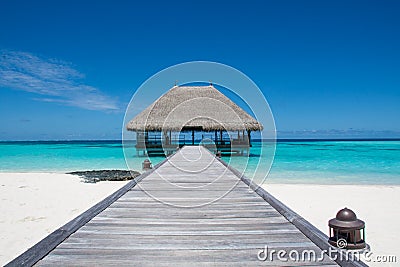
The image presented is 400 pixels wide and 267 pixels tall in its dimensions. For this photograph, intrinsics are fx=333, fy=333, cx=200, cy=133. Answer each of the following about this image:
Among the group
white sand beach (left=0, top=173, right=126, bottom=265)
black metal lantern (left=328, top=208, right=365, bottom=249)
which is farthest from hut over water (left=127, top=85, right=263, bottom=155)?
black metal lantern (left=328, top=208, right=365, bottom=249)

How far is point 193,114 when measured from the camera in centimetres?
1644

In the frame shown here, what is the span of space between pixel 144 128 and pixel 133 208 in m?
13.1

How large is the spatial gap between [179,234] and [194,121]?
1398cm

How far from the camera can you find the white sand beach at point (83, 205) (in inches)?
164

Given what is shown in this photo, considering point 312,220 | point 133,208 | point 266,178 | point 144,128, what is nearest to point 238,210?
point 133,208

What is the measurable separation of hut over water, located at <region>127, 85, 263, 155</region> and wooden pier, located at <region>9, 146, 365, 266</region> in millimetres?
12542

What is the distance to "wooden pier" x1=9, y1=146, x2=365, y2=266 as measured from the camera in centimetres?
164

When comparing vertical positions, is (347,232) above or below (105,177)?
above

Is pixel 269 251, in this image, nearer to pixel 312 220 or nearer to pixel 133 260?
pixel 133 260

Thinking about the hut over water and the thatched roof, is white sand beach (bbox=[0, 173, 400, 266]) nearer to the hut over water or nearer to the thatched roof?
the thatched roof

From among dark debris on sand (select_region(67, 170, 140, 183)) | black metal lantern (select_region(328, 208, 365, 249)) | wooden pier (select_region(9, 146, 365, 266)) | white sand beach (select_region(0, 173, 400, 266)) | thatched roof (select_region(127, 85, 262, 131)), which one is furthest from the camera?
thatched roof (select_region(127, 85, 262, 131))

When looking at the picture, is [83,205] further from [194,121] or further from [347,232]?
[194,121]

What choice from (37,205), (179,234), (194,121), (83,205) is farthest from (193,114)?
(179,234)

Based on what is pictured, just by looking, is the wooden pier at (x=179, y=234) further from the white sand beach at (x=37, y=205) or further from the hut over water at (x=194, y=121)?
the hut over water at (x=194, y=121)
